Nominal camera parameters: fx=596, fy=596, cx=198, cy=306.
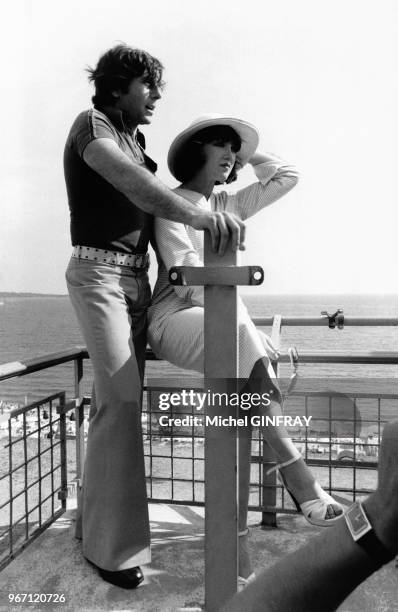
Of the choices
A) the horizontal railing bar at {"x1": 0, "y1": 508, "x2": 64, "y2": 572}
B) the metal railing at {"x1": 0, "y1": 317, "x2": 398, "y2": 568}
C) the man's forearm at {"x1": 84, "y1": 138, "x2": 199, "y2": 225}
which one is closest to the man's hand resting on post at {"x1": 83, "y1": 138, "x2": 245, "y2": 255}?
the man's forearm at {"x1": 84, "y1": 138, "x2": 199, "y2": 225}

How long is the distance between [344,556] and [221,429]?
0.46m

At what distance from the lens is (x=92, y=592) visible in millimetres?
1911

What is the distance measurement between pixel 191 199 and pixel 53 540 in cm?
143

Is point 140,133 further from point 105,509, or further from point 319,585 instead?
point 319,585

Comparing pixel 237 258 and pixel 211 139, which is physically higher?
pixel 211 139

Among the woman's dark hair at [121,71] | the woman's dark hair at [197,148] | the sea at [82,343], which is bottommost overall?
the sea at [82,343]

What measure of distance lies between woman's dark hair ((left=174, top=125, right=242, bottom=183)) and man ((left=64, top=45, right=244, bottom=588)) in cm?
17

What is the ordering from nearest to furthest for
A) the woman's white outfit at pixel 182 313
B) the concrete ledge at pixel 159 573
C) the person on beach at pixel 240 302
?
the person on beach at pixel 240 302
the woman's white outfit at pixel 182 313
the concrete ledge at pixel 159 573

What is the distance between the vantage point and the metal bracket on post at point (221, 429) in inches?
48.3

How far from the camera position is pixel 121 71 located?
1.96 meters

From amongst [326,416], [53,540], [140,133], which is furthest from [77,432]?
[140,133]

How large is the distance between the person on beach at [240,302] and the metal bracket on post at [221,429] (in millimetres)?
274

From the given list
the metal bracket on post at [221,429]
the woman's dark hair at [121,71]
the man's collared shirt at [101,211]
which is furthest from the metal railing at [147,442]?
the woman's dark hair at [121,71]

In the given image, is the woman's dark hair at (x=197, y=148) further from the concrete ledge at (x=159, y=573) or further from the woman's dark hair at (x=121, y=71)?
the concrete ledge at (x=159, y=573)
